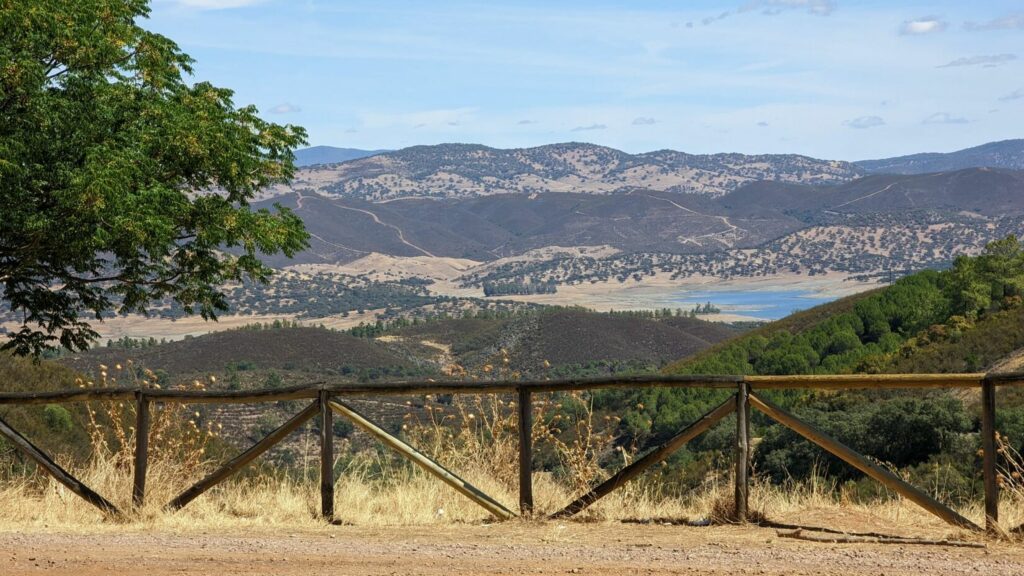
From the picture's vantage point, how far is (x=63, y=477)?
10.2m

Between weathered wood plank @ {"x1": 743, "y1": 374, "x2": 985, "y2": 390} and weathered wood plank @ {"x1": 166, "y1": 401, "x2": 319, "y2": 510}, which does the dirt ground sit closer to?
weathered wood plank @ {"x1": 166, "y1": 401, "x2": 319, "y2": 510}

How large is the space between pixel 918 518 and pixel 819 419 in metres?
12.5

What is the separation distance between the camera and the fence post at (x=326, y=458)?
9586 mm

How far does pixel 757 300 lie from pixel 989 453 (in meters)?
145

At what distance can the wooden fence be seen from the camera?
329 inches

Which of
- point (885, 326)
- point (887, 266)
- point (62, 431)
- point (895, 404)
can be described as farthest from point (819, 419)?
point (887, 266)

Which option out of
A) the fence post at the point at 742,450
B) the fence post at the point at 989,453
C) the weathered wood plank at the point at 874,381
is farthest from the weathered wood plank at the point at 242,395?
the fence post at the point at 989,453

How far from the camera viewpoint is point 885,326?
166 ft

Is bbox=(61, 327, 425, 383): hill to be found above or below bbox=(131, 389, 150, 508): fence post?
below

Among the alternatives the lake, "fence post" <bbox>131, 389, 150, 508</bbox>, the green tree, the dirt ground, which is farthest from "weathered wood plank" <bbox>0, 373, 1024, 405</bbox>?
the lake

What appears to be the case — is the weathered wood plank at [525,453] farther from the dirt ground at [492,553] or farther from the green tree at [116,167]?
the green tree at [116,167]

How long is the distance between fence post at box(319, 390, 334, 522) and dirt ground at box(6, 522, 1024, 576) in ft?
2.31

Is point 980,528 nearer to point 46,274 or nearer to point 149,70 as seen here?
point 149,70

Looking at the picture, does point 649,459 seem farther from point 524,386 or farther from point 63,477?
point 63,477
